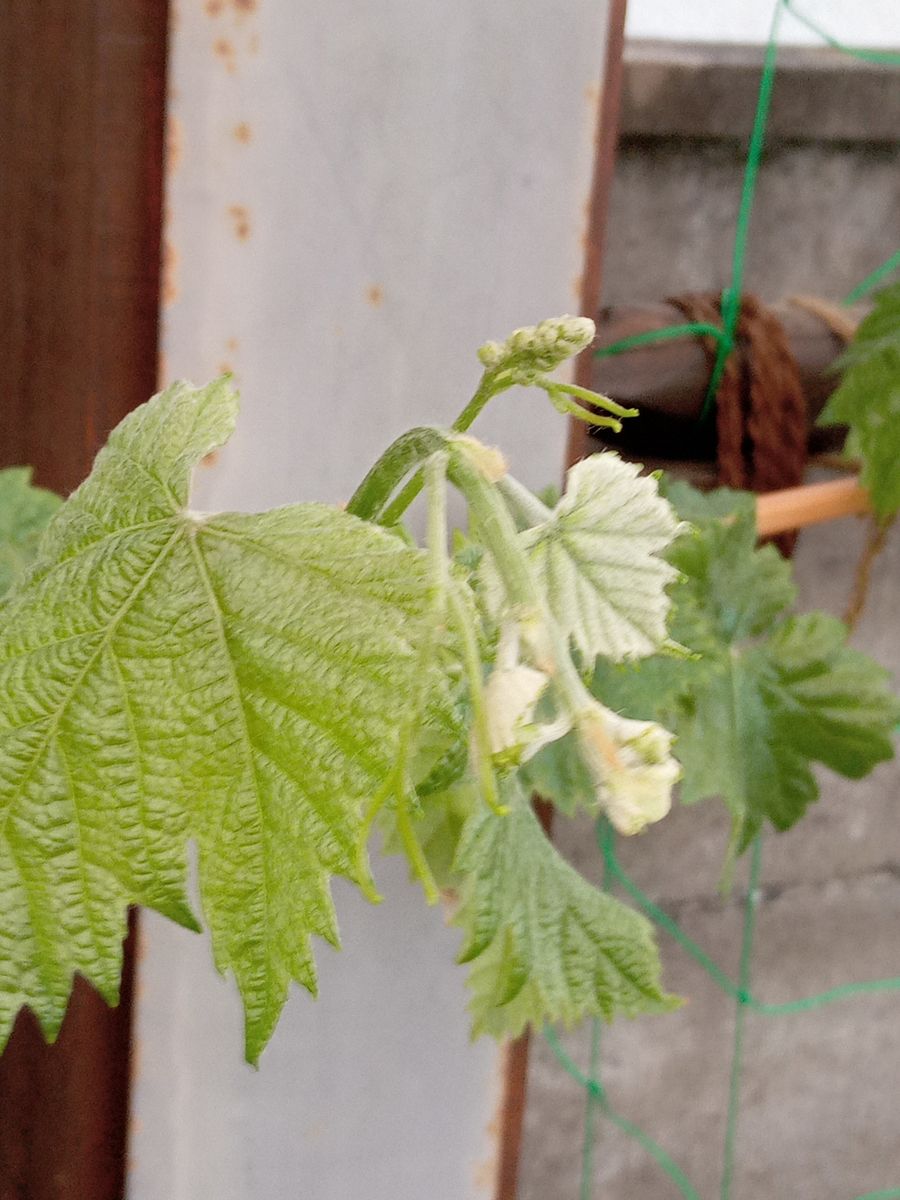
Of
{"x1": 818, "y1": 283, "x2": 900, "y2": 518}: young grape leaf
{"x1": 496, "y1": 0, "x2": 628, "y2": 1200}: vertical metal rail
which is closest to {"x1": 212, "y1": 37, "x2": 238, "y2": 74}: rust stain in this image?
{"x1": 496, "y1": 0, "x2": 628, "y2": 1200}: vertical metal rail

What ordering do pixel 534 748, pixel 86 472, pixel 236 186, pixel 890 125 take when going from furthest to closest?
pixel 890 125, pixel 86 472, pixel 236 186, pixel 534 748

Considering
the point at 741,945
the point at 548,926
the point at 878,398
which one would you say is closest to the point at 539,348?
the point at 548,926

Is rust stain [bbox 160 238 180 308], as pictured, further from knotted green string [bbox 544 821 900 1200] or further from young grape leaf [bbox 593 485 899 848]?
knotted green string [bbox 544 821 900 1200]

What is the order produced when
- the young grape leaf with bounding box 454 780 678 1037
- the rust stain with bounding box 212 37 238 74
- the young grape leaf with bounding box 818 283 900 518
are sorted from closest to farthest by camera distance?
the young grape leaf with bounding box 454 780 678 1037
the rust stain with bounding box 212 37 238 74
the young grape leaf with bounding box 818 283 900 518

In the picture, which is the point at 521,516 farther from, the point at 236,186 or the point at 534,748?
the point at 236,186

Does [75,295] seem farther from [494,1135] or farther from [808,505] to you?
[494,1135]

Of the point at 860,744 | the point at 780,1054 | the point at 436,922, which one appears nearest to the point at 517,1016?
the point at 436,922
